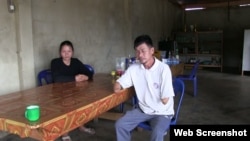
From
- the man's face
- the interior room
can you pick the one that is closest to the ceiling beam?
the interior room

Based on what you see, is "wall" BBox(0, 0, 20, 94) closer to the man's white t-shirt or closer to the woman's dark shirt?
the woman's dark shirt

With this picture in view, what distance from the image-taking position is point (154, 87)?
7.32 ft

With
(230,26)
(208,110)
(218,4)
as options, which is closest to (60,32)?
(208,110)

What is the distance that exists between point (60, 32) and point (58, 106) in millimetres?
2336

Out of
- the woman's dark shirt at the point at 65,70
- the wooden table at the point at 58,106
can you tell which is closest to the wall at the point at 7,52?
the woman's dark shirt at the point at 65,70

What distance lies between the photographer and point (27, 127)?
147cm

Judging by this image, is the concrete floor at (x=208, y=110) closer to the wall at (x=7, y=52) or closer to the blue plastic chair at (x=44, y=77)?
the wall at (x=7, y=52)

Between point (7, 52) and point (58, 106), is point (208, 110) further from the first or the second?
point (7, 52)

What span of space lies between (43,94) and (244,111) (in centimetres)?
346

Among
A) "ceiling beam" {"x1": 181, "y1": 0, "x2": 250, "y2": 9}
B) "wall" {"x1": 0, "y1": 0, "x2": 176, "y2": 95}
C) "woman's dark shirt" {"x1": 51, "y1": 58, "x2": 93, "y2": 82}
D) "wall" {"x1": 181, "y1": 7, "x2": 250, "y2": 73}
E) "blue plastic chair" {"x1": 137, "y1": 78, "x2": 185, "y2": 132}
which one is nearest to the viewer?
"blue plastic chair" {"x1": 137, "y1": 78, "x2": 185, "y2": 132}

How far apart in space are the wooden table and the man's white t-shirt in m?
0.23

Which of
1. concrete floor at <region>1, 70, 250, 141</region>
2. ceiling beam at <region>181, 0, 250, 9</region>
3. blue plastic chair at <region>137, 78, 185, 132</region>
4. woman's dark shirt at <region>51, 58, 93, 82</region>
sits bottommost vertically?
concrete floor at <region>1, 70, 250, 141</region>

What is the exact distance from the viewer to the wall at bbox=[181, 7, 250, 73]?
9523 mm

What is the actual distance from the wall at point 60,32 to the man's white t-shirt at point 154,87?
1742 mm
